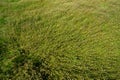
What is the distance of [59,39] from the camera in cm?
448

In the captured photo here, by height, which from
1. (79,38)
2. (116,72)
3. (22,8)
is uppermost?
(22,8)

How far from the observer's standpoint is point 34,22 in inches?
189

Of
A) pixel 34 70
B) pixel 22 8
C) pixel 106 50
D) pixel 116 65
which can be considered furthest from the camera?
pixel 22 8

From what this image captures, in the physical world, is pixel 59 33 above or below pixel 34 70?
above

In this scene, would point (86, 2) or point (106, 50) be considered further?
point (86, 2)

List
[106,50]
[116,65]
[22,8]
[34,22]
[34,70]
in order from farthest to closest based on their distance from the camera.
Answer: [22,8], [34,22], [106,50], [116,65], [34,70]

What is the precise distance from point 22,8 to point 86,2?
144 cm

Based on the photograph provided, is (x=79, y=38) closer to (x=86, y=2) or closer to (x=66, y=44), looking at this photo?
(x=66, y=44)

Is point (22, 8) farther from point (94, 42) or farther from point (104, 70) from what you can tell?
point (104, 70)

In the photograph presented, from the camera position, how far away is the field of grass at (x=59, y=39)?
→ 389cm

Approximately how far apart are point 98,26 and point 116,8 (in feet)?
2.69

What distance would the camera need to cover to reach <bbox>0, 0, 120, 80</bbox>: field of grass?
389 cm

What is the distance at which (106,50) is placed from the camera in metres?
4.38

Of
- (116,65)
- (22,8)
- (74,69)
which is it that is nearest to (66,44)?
(74,69)
